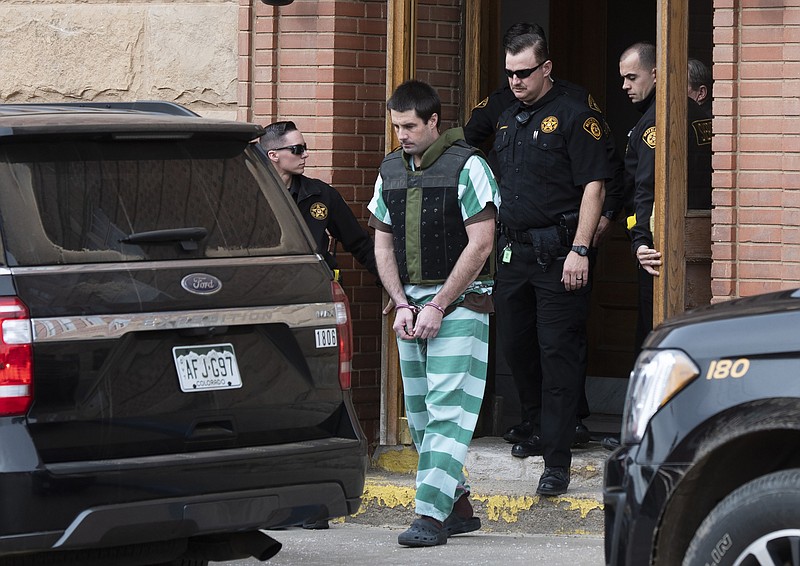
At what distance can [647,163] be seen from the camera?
785 centimetres

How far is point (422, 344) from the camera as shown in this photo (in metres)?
7.13

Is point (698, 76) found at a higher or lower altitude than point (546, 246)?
higher

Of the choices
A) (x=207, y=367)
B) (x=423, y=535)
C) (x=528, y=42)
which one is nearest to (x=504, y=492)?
(x=423, y=535)

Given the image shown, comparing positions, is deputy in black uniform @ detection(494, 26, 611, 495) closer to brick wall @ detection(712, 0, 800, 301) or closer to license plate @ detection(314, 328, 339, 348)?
brick wall @ detection(712, 0, 800, 301)

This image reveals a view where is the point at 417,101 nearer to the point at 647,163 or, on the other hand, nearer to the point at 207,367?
the point at 647,163

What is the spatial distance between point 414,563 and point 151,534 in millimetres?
2151

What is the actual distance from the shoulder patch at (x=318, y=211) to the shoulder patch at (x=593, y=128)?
1346 mm

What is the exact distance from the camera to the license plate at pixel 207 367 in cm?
496

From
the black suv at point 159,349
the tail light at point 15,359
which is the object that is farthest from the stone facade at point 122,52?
the tail light at point 15,359

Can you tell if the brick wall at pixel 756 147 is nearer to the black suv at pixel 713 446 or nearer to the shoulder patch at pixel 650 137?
the shoulder patch at pixel 650 137

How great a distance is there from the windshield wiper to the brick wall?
3.28 metres

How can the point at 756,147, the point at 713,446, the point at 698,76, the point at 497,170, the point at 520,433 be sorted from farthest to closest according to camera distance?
the point at 497,170 → the point at 520,433 → the point at 698,76 → the point at 756,147 → the point at 713,446

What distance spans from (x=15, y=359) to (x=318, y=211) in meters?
3.47

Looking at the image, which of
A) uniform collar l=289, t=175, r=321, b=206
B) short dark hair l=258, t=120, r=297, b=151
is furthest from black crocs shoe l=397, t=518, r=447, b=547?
short dark hair l=258, t=120, r=297, b=151
